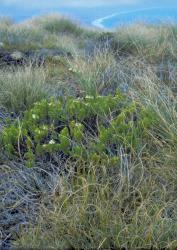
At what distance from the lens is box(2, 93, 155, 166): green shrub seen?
3.58 m

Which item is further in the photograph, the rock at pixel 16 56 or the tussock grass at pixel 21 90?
the rock at pixel 16 56

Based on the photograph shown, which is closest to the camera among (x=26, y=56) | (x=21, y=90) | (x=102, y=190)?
(x=102, y=190)

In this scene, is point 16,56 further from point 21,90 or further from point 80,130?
point 80,130

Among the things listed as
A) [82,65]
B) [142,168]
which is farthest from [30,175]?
[82,65]

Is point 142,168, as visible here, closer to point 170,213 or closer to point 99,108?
point 170,213

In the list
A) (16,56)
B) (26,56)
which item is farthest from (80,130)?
(26,56)

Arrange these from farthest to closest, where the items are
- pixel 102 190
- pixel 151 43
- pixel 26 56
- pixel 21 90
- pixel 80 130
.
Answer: pixel 151 43, pixel 26 56, pixel 21 90, pixel 80 130, pixel 102 190

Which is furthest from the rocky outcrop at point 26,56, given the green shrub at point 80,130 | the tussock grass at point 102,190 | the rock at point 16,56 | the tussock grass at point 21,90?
the green shrub at point 80,130

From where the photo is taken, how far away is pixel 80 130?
373 centimetres

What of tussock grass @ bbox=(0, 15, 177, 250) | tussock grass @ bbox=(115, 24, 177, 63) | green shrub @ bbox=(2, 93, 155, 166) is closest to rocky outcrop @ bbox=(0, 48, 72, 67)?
tussock grass @ bbox=(115, 24, 177, 63)

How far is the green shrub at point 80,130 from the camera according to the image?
3.58m

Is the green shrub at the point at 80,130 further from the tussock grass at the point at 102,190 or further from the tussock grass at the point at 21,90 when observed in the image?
the tussock grass at the point at 21,90

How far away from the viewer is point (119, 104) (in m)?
4.33

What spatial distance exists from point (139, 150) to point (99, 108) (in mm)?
686
